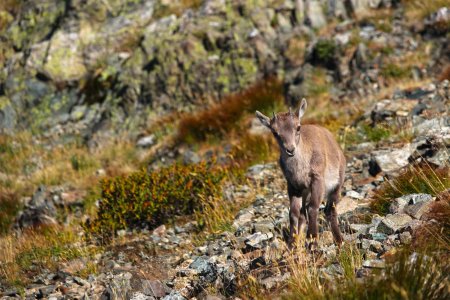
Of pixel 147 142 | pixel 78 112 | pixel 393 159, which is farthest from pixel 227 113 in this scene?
pixel 393 159

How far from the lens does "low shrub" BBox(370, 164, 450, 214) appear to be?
7836mm

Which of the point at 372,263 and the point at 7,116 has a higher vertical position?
the point at 372,263

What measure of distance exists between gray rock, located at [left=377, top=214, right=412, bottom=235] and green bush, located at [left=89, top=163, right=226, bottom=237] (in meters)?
4.61

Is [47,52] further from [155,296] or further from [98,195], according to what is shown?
[155,296]

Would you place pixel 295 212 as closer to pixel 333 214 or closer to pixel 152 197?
pixel 333 214

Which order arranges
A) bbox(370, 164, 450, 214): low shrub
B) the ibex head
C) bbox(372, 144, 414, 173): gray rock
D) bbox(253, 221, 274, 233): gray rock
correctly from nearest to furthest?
1. the ibex head
2. bbox(370, 164, 450, 214): low shrub
3. bbox(253, 221, 274, 233): gray rock
4. bbox(372, 144, 414, 173): gray rock

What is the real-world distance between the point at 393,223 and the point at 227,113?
1033 centimetres

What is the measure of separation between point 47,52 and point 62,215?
412 inches

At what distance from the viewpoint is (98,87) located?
68.3 ft

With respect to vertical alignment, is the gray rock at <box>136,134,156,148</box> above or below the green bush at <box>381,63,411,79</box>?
below

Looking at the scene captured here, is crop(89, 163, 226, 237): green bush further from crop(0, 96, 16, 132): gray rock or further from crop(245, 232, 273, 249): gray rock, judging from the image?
crop(0, 96, 16, 132): gray rock

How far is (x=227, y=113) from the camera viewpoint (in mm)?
Answer: 16938

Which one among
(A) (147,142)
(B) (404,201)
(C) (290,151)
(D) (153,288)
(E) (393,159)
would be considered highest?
(C) (290,151)

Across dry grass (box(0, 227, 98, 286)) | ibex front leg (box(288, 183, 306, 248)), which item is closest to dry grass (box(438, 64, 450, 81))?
ibex front leg (box(288, 183, 306, 248))
